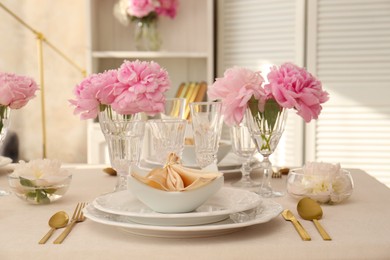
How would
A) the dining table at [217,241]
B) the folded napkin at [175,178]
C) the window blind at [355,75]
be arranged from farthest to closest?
the window blind at [355,75]
the folded napkin at [175,178]
the dining table at [217,241]

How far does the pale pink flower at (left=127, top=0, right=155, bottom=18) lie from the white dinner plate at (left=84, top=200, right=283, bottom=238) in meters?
2.19

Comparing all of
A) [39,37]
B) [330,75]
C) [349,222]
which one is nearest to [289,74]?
[349,222]

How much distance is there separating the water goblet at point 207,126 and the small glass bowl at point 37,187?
30 cm

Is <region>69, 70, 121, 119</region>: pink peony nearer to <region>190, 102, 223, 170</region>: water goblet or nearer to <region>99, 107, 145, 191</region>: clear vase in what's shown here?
<region>99, 107, 145, 191</region>: clear vase

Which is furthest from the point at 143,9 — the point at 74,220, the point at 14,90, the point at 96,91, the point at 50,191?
the point at 74,220

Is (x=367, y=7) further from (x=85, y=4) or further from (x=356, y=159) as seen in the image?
(x=85, y=4)

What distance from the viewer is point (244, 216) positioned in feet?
3.42

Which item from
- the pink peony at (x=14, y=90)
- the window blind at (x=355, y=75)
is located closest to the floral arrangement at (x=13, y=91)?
the pink peony at (x=14, y=90)

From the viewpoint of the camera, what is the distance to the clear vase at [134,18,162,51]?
3.23 metres

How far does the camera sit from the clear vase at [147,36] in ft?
10.6

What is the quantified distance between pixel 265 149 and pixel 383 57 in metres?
1.92

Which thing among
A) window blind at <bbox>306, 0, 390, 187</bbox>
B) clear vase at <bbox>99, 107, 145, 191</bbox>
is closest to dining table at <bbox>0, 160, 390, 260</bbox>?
clear vase at <bbox>99, 107, 145, 191</bbox>

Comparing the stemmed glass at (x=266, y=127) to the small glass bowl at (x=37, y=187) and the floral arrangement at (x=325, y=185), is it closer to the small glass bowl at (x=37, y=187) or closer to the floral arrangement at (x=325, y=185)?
the floral arrangement at (x=325, y=185)

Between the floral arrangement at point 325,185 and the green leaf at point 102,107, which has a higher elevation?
the green leaf at point 102,107
